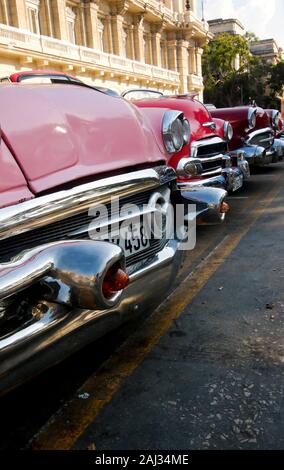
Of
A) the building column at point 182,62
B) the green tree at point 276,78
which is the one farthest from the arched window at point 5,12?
the green tree at point 276,78

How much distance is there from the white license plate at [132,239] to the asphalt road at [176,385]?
63cm

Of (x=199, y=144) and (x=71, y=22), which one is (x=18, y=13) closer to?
(x=71, y=22)

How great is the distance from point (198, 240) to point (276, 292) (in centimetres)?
166

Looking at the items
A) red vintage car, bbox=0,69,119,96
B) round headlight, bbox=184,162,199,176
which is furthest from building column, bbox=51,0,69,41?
red vintage car, bbox=0,69,119,96

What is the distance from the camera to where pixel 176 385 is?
86.0 inches

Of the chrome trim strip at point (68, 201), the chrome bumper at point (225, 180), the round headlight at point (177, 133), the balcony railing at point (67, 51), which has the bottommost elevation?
the chrome bumper at point (225, 180)

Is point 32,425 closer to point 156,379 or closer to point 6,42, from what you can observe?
point 156,379

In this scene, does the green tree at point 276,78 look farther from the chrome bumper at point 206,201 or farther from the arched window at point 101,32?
the chrome bumper at point 206,201

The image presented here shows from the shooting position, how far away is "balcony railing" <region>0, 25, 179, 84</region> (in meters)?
18.2

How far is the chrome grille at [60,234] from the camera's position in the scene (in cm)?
165

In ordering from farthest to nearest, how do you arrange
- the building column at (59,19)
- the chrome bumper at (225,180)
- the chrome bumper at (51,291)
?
the building column at (59,19) < the chrome bumper at (225,180) < the chrome bumper at (51,291)

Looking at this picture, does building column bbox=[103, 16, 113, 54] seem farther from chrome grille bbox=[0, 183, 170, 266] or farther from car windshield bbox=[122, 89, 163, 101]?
chrome grille bbox=[0, 183, 170, 266]

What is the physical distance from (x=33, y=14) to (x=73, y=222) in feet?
74.5

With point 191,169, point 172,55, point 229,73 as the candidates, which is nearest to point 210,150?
point 191,169
